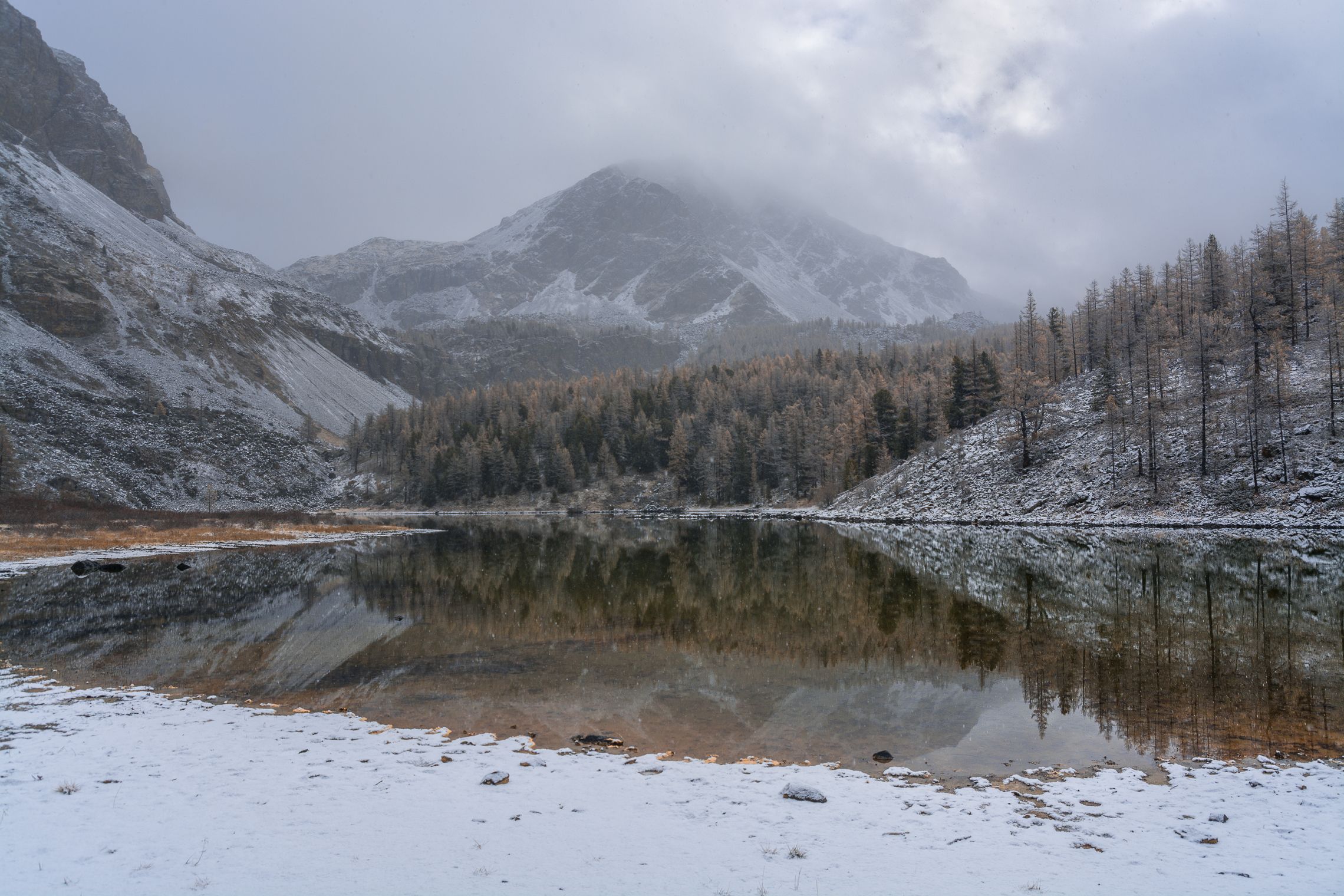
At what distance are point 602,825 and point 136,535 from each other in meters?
69.8

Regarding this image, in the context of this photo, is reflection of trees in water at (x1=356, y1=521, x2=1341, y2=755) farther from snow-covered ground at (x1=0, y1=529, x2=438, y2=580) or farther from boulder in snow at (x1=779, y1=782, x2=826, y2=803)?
snow-covered ground at (x1=0, y1=529, x2=438, y2=580)

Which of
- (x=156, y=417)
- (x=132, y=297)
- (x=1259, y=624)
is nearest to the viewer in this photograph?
(x=1259, y=624)

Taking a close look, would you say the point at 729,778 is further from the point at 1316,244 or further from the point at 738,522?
the point at 1316,244

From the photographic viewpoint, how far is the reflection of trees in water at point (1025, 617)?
44.3 feet

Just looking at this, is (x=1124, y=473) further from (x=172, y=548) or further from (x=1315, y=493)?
(x=172, y=548)

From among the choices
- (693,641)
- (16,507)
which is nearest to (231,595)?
(693,641)

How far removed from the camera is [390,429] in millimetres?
172375

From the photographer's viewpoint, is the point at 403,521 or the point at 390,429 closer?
the point at 403,521

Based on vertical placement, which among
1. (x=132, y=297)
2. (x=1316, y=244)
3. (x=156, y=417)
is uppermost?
(x=132, y=297)

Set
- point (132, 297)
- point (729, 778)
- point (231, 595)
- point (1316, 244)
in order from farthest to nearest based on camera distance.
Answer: point (132, 297) → point (1316, 244) → point (231, 595) → point (729, 778)

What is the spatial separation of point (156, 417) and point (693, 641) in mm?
139647

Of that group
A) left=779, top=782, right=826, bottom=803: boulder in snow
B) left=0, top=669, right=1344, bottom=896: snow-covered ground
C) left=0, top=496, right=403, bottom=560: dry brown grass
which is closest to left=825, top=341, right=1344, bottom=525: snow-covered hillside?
left=0, top=669, right=1344, bottom=896: snow-covered ground

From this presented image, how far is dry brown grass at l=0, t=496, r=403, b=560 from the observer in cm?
5038

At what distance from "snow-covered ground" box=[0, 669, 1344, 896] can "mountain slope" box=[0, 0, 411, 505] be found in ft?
350
